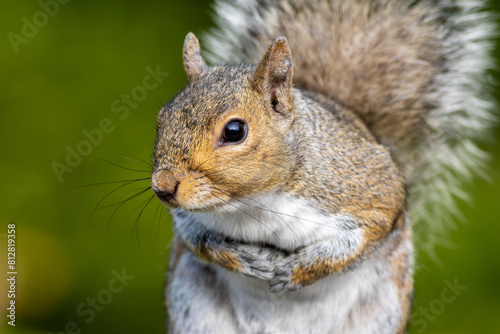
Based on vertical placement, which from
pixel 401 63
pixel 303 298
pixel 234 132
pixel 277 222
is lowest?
pixel 303 298

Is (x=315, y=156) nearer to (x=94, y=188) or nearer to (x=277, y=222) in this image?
(x=277, y=222)

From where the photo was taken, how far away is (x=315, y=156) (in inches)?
52.0

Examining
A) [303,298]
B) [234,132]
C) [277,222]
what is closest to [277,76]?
[234,132]

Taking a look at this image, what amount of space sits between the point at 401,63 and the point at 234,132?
0.71 meters

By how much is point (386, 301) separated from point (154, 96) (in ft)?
4.04

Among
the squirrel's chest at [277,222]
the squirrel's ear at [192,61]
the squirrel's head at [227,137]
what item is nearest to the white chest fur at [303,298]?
the squirrel's chest at [277,222]

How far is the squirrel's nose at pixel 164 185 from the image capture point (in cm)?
106

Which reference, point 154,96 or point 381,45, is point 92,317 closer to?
point 154,96

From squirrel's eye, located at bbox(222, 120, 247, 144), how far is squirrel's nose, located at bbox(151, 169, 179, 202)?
0.12 meters

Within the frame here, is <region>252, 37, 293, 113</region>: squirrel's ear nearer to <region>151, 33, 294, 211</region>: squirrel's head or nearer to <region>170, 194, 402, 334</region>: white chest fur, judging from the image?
<region>151, 33, 294, 211</region>: squirrel's head

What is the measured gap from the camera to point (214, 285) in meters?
1.51

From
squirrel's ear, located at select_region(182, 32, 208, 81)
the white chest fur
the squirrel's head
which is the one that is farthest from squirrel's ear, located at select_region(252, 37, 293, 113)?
the white chest fur

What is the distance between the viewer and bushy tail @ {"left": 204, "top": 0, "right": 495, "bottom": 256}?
1.66 meters

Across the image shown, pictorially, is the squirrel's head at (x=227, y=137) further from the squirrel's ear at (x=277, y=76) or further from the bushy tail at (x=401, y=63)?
the bushy tail at (x=401, y=63)
